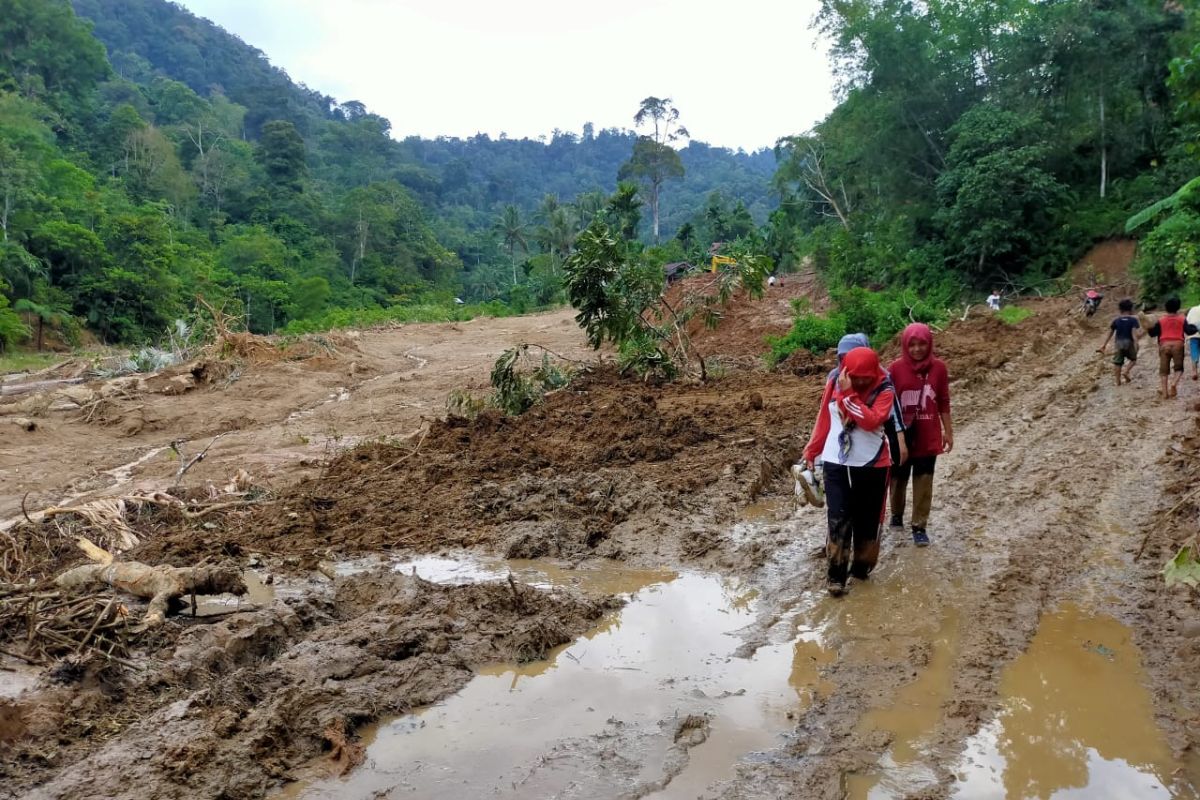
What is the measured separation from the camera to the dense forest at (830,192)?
2425cm

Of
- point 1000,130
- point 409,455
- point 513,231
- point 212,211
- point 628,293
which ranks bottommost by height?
point 409,455

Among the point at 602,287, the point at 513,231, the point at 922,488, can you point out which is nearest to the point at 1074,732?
the point at 922,488

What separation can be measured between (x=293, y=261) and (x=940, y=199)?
33170 millimetres

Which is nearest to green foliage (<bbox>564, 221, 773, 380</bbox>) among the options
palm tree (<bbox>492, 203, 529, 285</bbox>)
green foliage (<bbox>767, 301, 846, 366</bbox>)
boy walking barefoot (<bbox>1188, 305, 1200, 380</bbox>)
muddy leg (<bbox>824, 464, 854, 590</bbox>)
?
green foliage (<bbox>767, 301, 846, 366</bbox>)

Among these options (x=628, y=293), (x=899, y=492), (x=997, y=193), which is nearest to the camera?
(x=899, y=492)

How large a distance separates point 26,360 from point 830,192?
32722 mm

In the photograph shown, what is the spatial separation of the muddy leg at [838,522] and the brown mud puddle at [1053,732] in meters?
0.81

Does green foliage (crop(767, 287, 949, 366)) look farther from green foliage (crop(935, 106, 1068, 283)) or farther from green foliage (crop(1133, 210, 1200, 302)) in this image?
green foliage (crop(935, 106, 1068, 283))

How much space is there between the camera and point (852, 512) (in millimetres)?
5059

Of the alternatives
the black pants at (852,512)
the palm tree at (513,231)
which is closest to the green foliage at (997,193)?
the black pants at (852,512)

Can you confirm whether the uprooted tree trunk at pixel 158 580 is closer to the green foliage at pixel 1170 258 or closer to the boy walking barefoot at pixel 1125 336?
the boy walking barefoot at pixel 1125 336

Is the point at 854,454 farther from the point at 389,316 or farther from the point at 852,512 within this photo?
the point at 389,316

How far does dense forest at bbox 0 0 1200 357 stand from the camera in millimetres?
24250

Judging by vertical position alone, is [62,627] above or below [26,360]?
above
